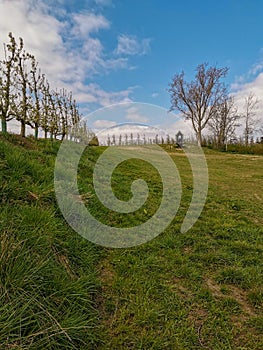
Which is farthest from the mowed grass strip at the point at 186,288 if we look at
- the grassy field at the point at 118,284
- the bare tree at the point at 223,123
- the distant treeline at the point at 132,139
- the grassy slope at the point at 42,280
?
the bare tree at the point at 223,123

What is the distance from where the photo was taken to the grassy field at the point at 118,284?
1591mm

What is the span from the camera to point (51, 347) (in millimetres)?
1453

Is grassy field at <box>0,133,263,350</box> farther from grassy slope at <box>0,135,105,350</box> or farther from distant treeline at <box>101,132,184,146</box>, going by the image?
distant treeline at <box>101,132,184,146</box>

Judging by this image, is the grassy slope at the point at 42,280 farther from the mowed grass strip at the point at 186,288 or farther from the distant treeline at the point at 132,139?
the distant treeline at the point at 132,139

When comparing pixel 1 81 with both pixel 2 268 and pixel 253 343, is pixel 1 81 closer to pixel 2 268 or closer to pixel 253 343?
pixel 2 268

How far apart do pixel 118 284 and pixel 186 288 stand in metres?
0.61

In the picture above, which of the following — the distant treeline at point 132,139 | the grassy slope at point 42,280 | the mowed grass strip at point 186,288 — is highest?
the distant treeline at point 132,139

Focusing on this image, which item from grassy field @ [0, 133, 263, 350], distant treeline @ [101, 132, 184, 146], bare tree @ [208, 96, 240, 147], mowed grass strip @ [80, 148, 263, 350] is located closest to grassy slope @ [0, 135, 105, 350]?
grassy field @ [0, 133, 263, 350]

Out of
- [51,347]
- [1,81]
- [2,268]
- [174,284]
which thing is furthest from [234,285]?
[1,81]

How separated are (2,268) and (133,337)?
3.28 feet

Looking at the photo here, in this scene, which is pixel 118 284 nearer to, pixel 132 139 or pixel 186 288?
pixel 186 288

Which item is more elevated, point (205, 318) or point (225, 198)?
point (225, 198)

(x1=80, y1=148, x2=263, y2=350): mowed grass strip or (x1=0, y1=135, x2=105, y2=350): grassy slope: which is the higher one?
(x1=0, y1=135, x2=105, y2=350): grassy slope

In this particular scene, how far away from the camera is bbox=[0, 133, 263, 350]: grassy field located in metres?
1.59
